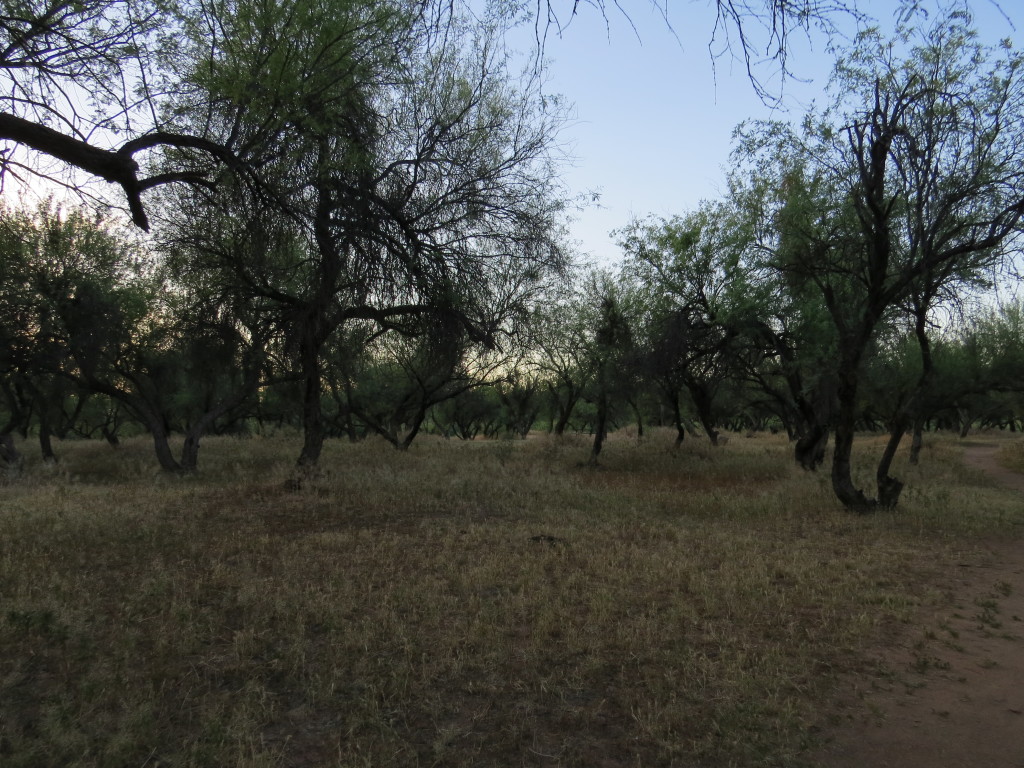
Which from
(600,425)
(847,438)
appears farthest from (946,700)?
(600,425)

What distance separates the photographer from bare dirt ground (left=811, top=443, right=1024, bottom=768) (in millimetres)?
3668

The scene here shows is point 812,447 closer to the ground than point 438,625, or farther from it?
farther from it

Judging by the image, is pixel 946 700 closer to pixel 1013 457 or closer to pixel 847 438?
pixel 847 438

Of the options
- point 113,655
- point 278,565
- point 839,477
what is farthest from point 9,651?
point 839,477

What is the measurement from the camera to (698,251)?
1981 cm

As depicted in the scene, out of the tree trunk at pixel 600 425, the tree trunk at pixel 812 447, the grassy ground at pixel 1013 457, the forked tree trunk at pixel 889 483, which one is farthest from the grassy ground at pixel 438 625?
the grassy ground at pixel 1013 457

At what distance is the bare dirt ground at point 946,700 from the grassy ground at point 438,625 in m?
0.22

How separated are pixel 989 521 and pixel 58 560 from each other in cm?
1322

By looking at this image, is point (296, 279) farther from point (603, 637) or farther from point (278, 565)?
point (603, 637)

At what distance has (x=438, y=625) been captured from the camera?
5492 mm

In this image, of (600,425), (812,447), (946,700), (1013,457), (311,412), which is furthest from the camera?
(1013,457)

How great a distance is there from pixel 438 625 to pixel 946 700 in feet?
11.8

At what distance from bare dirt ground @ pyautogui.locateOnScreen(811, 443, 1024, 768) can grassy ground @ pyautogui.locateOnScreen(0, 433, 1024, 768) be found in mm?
224

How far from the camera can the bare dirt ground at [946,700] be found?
367 centimetres
